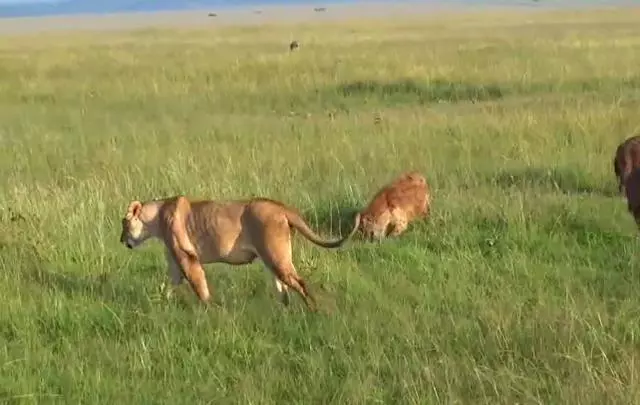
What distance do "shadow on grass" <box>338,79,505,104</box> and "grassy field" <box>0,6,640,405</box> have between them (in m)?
1.69

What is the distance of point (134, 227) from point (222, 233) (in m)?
0.59

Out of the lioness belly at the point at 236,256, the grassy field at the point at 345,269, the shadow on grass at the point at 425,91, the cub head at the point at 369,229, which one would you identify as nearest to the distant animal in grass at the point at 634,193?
the grassy field at the point at 345,269

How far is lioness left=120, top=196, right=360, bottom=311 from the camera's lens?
213 inches

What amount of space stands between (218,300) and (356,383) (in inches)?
65.7

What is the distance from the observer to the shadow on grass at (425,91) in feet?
56.5

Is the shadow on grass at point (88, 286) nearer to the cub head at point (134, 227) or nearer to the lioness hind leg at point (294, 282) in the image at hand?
the cub head at point (134, 227)

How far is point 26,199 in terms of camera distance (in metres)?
8.72

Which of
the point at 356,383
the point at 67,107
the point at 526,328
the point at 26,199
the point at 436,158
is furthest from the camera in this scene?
the point at 67,107

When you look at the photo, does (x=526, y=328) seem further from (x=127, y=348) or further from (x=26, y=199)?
(x=26, y=199)

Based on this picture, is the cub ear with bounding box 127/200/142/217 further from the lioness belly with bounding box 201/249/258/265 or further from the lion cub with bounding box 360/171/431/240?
the lion cub with bounding box 360/171/431/240

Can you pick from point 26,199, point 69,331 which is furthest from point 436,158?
point 69,331

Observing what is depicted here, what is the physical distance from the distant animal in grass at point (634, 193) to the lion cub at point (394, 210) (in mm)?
1579

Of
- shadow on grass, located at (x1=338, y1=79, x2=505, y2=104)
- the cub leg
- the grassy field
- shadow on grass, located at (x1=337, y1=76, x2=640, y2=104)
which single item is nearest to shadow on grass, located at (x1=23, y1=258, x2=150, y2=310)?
the grassy field

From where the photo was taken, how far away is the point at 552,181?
30.6 ft
